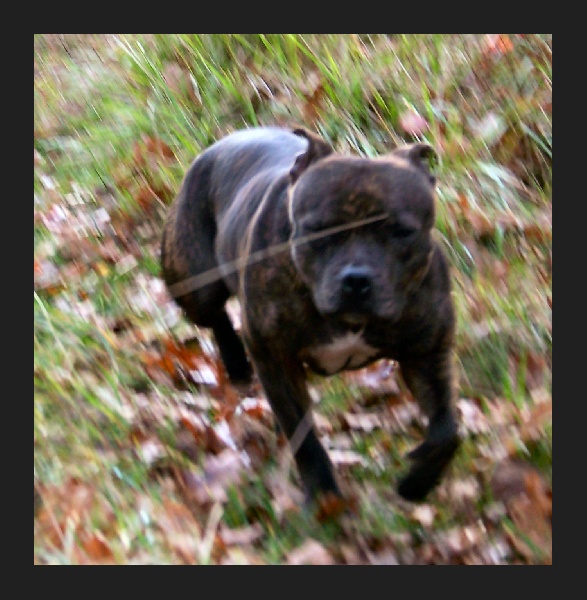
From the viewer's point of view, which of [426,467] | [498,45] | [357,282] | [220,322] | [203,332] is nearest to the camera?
[357,282]

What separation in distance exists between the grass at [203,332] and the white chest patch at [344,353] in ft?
2.37

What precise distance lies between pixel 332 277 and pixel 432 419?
975 mm

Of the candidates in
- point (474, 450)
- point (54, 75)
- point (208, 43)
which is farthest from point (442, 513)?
point (54, 75)

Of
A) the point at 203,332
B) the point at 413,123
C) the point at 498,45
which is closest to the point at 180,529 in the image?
the point at 203,332

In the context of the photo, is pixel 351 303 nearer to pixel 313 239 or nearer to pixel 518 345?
pixel 313 239

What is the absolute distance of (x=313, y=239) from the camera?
450 cm

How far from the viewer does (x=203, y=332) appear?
7.09 meters

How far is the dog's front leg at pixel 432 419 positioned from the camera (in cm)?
491

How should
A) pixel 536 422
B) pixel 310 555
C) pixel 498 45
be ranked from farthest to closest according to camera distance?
pixel 498 45 < pixel 536 422 < pixel 310 555

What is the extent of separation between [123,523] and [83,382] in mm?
1475

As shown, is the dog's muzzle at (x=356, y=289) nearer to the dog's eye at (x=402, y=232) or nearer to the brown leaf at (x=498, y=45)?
the dog's eye at (x=402, y=232)

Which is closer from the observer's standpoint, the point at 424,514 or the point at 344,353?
the point at 344,353

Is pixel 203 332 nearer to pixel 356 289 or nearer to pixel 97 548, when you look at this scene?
pixel 97 548

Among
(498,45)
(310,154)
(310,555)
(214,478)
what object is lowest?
(214,478)
